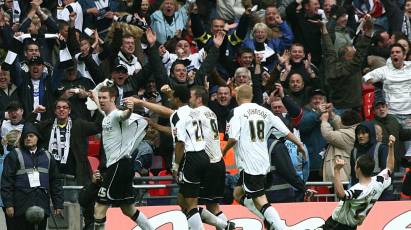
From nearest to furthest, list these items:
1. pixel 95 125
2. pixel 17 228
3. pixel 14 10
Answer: pixel 17 228 < pixel 95 125 < pixel 14 10

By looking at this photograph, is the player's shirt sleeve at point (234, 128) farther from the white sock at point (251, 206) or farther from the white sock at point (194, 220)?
the white sock at point (194, 220)

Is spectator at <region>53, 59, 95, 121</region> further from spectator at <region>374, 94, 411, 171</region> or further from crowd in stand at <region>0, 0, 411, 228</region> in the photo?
A: spectator at <region>374, 94, 411, 171</region>

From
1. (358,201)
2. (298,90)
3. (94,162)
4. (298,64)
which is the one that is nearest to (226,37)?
(298,64)

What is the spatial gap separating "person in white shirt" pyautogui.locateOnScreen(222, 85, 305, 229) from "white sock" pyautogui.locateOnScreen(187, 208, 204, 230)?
91cm

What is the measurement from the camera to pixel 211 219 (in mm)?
21422

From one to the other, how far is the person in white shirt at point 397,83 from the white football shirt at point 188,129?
492cm

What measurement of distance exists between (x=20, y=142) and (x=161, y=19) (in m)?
5.43

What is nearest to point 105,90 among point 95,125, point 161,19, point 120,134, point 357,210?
point 120,134

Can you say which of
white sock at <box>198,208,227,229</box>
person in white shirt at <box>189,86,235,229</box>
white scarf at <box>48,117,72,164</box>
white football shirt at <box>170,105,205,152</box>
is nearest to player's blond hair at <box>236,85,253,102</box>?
person in white shirt at <box>189,86,235,229</box>

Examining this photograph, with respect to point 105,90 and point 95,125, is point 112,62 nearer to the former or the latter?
point 95,125

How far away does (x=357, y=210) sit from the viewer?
20.1 m

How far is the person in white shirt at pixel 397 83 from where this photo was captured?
2505 cm

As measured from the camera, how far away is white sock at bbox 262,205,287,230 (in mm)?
21312

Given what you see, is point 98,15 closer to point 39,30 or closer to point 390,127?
point 39,30
